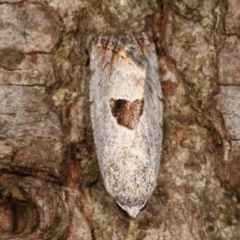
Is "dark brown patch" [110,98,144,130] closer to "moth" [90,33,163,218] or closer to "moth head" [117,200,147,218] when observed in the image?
"moth" [90,33,163,218]

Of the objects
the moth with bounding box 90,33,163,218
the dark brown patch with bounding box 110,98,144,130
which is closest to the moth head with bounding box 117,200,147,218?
the moth with bounding box 90,33,163,218

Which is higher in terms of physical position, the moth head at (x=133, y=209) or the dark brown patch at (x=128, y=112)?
the dark brown patch at (x=128, y=112)

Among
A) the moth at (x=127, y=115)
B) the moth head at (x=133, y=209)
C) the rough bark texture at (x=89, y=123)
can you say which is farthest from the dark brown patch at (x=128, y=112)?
the moth head at (x=133, y=209)

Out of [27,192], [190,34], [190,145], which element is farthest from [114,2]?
[27,192]

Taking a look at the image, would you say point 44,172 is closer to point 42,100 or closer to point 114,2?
point 42,100

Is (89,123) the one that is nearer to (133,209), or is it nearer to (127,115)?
(127,115)

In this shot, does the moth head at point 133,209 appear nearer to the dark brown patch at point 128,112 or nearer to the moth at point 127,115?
the moth at point 127,115

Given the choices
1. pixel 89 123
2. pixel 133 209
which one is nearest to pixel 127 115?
pixel 89 123
